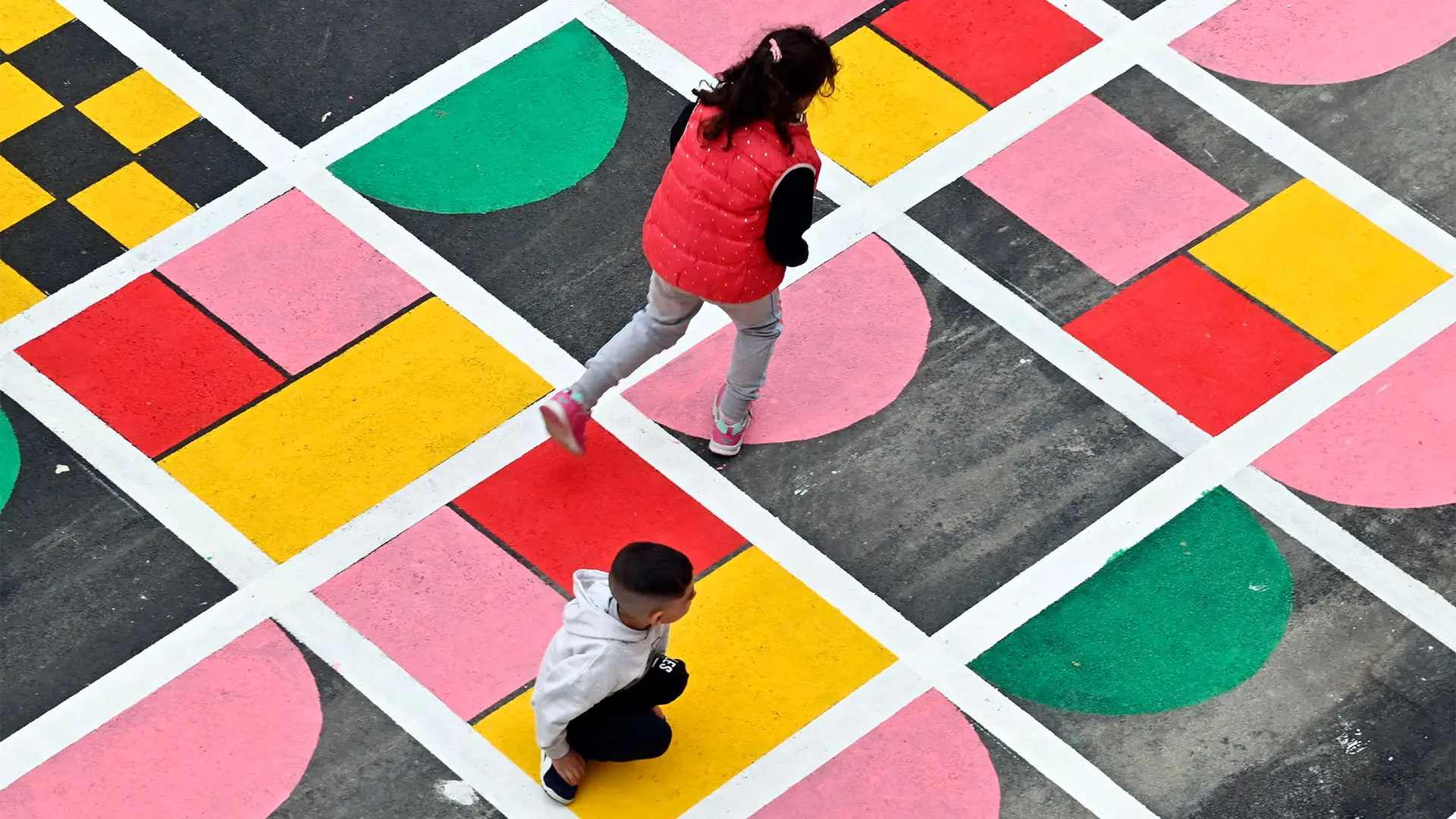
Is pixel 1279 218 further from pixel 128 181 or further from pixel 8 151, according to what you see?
pixel 8 151

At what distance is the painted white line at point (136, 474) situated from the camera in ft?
23.2

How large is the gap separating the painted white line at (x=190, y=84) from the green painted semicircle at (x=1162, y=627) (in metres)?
3.85

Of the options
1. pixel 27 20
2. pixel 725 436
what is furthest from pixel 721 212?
pixel 27 20

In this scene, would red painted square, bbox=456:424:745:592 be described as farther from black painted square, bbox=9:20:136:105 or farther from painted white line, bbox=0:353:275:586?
black painted square, bbox=9:20:136:105

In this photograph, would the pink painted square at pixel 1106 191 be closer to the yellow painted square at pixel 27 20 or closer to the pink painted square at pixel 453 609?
the pink painted square at pixel 453 609

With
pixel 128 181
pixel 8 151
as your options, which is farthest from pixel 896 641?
pixel 8 151

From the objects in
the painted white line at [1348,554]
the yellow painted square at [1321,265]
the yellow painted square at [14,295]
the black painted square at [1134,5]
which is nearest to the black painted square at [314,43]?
the yellow painted square at [14,295]

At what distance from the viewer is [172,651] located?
682 cm

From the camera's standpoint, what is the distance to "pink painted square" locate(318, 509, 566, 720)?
6.79 metres

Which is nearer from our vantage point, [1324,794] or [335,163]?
[1324,794]

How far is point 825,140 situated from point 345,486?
2.73 metres

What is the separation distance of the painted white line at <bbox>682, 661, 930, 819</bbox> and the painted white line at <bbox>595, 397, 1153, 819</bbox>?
0.11 meters

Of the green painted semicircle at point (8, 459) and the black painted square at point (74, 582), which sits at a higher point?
the green painted semicircle at point (8, 459)

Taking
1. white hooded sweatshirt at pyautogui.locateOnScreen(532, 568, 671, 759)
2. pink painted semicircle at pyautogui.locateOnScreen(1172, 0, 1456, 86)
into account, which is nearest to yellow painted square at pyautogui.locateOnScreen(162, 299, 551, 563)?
white hooded sweatshirt at pyautogui.locateOnScreen(532, 568, 671, 759)
